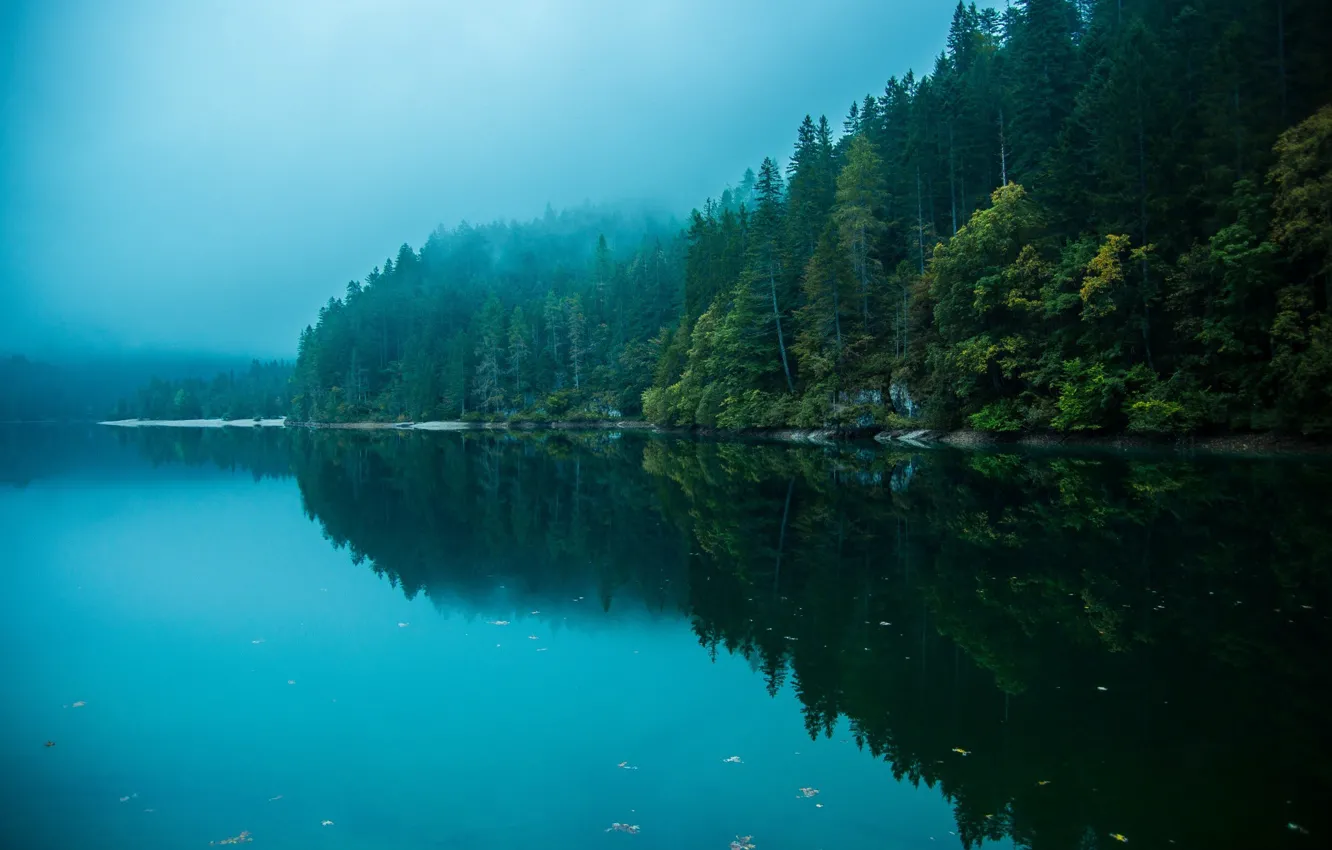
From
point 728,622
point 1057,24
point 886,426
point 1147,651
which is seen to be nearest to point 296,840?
point 728,622

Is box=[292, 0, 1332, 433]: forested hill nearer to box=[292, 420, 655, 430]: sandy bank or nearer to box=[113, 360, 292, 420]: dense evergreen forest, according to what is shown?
box=[292, 420, 655, 430]: sandy bank

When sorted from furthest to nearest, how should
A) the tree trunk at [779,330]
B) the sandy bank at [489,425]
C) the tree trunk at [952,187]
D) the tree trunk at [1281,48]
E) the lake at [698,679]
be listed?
the sandy bank at [489,425]
the tree trunk at [779,330]
the tree trunk at [952,187]
the tree trunk at [1281,48]
the lake at [698,679]

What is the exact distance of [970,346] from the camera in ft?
136

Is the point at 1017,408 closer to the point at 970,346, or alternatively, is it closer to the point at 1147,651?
the point at 970,346

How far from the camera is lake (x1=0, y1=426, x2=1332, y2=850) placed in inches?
270

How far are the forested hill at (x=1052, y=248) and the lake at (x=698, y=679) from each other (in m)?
11.1

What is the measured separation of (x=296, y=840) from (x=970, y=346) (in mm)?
41202

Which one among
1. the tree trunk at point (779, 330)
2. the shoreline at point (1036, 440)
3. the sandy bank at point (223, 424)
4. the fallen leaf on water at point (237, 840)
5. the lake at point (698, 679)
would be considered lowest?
the fallen leaf on water at point (237, 840)

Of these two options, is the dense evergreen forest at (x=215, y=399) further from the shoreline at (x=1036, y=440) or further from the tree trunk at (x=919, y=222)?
the tree trunk at (x=919, y=222)

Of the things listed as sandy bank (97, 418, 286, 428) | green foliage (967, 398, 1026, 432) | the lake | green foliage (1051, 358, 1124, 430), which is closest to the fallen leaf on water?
the lake

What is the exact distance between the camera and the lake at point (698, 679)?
6.85 metres

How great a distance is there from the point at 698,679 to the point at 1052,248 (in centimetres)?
3934

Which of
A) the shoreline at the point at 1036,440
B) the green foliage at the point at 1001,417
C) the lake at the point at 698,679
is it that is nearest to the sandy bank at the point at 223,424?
the shoreline at the point at 1036,440

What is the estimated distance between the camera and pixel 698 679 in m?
10.3
